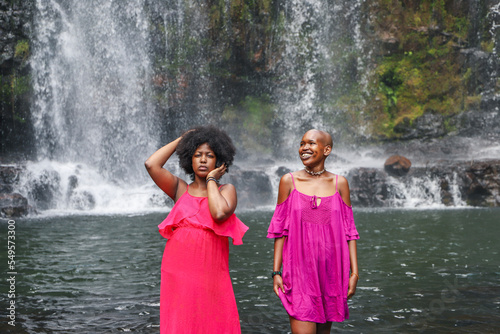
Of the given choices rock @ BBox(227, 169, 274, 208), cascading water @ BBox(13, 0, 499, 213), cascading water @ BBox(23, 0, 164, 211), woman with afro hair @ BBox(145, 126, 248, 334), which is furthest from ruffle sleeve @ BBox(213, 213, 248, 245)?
cascading water @ BBox(23, 0, 164, 211)

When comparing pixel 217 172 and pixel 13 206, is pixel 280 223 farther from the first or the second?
pixel 13 206

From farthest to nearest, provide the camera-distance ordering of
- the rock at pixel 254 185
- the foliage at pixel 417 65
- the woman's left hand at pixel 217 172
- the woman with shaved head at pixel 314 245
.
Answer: the foliage at pixel 417 65, the rock at pixel 254 185, the woman with shaved head at pixel 314 245, the woman's left hand at pixel 217 172

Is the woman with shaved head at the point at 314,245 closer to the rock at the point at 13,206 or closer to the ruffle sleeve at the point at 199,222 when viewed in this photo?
the ruffle sleeve at the point at 199,222

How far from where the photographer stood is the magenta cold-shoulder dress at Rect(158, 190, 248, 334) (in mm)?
2820

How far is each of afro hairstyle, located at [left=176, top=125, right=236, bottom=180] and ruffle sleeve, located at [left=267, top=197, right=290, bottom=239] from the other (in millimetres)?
478

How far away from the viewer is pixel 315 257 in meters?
3.17

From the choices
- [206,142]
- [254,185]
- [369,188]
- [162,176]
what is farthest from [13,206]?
[206,142]

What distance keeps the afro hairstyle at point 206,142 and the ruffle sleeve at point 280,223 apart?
478 millimetres

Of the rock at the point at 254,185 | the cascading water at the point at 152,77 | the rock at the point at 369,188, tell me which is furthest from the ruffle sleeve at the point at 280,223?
the cascading water at the point at 152,77

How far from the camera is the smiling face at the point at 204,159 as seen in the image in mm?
3135

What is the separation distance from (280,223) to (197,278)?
73 centimetres

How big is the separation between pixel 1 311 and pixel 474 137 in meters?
25.8

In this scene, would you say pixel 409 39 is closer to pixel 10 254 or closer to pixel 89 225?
pixel 89 225

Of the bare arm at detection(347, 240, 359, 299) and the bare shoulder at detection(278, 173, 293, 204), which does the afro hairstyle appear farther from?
the bare arm at detection(347, 240, 359, 299)
